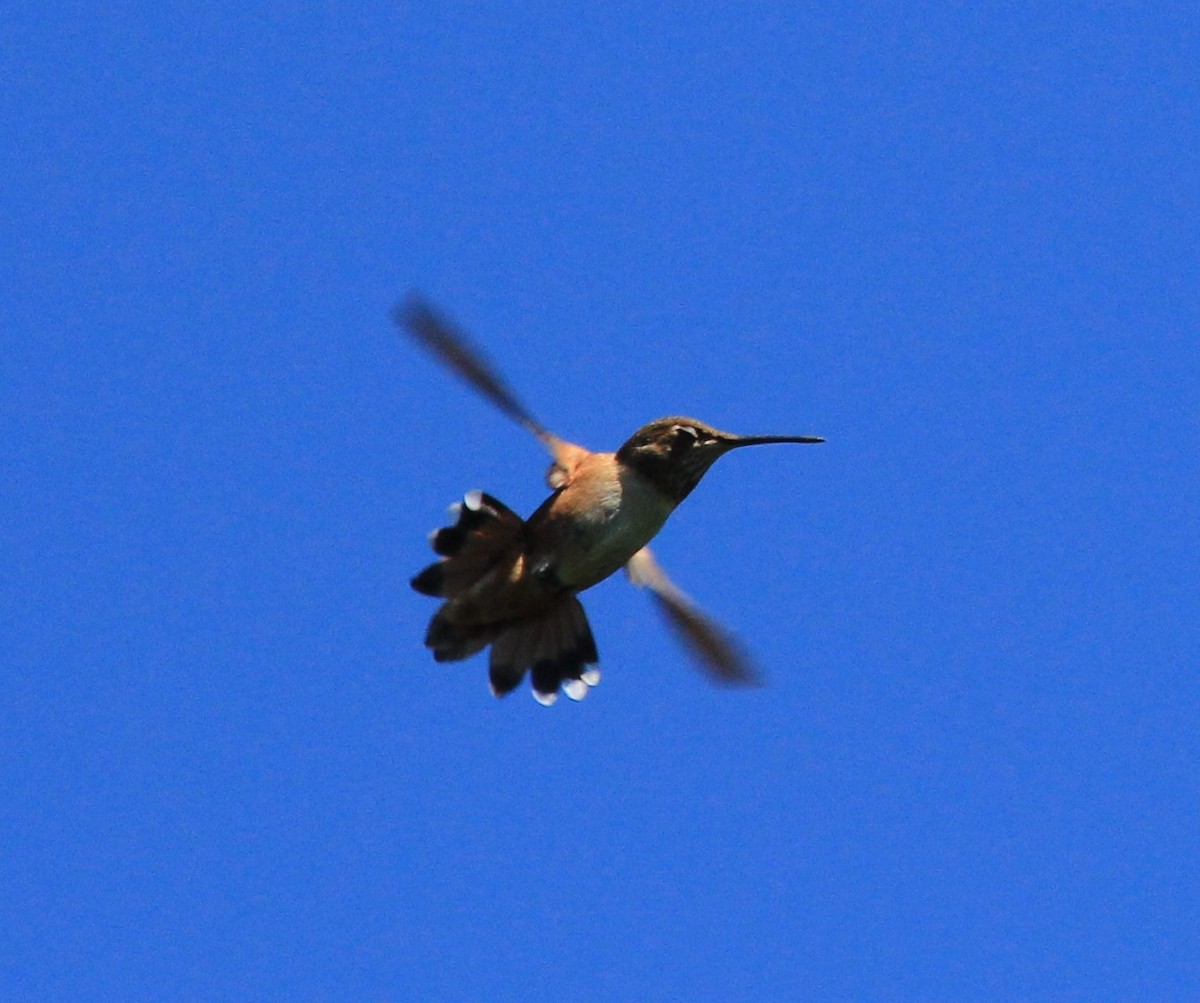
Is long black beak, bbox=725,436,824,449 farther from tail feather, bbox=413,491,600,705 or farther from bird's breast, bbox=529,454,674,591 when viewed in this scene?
tail feather, bbox=413,491,600,705

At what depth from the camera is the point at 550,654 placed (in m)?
10.1

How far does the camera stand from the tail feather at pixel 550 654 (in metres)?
10.1

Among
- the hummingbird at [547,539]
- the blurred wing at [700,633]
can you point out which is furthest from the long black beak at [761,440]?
the blurred wing at [700,633]

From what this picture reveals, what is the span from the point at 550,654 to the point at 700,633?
86 cm

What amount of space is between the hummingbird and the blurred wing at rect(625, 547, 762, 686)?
0.54m

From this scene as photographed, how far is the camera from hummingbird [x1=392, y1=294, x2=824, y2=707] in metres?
9.45

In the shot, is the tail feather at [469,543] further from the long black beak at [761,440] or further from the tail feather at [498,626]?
the long black beak at [761,440]

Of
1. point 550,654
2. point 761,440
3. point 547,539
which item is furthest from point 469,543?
point 761,440

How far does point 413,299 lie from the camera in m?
10.1

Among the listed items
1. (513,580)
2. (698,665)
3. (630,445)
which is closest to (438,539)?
(513,580)

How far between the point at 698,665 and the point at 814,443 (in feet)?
5.59

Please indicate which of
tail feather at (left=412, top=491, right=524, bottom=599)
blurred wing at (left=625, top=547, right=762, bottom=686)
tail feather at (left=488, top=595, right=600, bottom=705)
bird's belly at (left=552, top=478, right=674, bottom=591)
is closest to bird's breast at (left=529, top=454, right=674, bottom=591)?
bird's belly at (left=552, top=478, right=674, bottom=591)

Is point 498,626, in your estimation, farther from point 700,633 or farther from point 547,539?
point 700,633

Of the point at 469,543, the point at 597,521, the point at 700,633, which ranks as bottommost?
the point at 469,543
